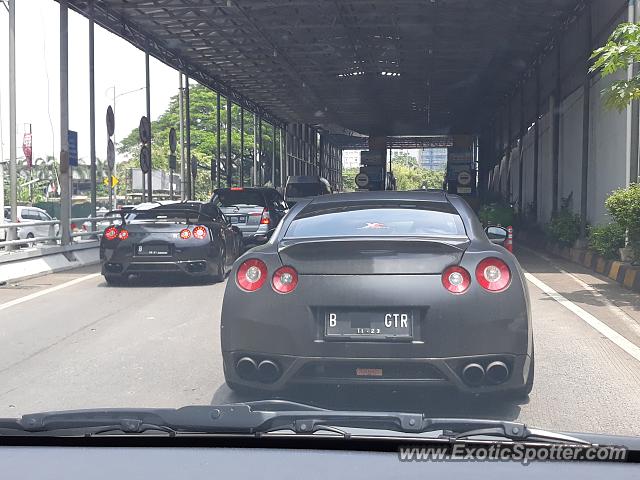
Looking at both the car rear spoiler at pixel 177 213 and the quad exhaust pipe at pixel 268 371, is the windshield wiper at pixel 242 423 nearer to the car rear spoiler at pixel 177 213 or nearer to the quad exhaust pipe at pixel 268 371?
the quad exhaust pipe at pixel 268 371

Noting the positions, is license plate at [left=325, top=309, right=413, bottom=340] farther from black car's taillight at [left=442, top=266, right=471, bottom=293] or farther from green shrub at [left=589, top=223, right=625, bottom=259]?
green shrub at [left=589, top=223, right=625, bottom=259]

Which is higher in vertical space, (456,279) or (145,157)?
(145,157)

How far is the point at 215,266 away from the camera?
13.3m

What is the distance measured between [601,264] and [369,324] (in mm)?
11714

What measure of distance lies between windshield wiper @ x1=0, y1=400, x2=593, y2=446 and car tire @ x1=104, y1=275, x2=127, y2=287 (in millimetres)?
10227

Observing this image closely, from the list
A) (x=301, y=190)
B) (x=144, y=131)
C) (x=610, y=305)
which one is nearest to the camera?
(x=610, y=305)

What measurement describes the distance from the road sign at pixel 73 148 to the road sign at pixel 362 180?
29269 millimetres

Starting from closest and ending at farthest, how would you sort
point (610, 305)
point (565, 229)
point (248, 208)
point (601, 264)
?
point (610, 305), point (601, 264), point (248, 208), point (565, 229)

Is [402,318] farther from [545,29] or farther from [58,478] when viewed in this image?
[545,29]

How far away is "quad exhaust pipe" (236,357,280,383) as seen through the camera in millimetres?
5070

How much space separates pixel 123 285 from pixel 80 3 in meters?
12.4

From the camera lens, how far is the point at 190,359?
7.34m

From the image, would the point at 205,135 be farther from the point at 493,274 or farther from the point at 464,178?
the point at 493,274

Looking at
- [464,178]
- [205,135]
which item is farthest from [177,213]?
[205,135]
